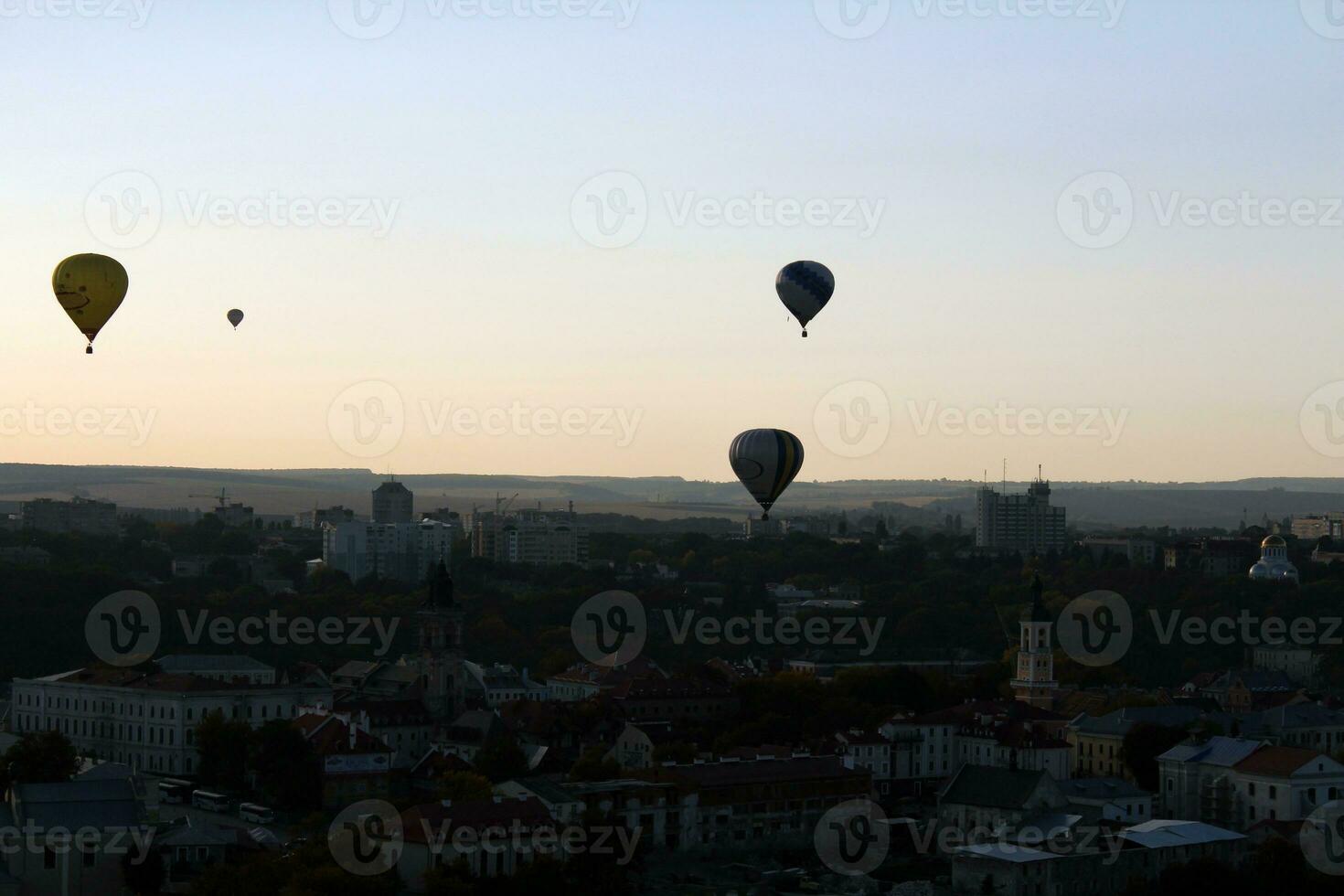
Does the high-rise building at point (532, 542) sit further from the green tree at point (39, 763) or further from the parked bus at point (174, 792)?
the green tree at point (39, 763)

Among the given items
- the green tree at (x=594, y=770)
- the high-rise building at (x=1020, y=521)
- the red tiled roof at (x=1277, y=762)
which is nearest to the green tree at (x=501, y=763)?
the green tree at (x=594, y=770)

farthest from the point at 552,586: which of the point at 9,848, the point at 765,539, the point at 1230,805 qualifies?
the point at 9,848

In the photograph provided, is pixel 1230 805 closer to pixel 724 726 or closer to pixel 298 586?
pixel 724 726

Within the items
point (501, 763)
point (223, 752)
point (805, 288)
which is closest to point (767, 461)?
point (805, 288)

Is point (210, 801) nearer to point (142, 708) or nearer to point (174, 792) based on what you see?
point (174, 792)

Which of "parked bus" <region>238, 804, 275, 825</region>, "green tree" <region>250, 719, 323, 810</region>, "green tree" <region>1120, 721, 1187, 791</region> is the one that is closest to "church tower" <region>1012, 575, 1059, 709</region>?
"green tree" <region>1120, 721, 1187, 791</region>
